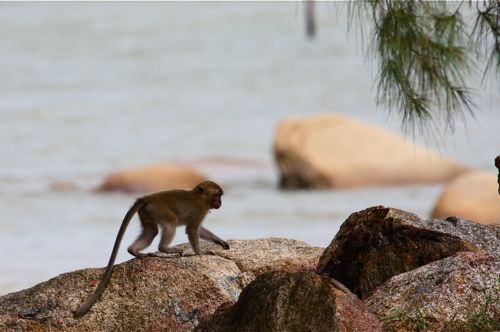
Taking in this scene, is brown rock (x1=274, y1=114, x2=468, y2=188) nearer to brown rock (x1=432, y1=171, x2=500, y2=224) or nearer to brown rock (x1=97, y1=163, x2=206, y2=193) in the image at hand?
brown rock (x1=97, y1=163, x2=206, y2=193)

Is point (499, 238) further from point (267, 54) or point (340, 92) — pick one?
point (267, 54)

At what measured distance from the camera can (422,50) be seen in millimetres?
6992

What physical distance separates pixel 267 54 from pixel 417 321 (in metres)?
30.2

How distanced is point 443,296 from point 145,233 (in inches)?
68.9

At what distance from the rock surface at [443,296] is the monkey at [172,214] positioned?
131cm

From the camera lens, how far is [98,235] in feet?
53.7

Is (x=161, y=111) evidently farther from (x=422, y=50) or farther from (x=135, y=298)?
(x=135, y=298)

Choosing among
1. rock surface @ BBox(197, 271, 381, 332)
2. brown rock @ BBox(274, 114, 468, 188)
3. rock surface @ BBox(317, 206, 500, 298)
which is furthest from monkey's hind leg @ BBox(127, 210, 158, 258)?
brown rock @ BBox(274, 114, 468, 188)

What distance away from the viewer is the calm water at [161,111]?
17156 millimetres

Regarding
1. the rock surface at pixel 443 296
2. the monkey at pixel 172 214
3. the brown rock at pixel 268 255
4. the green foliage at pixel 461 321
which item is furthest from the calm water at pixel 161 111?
the green foliage at pixel 461 321

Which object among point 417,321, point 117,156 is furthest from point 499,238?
point 117,156

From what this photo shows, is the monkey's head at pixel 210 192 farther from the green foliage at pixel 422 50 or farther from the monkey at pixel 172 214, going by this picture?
the green foliage at pixel 422 50

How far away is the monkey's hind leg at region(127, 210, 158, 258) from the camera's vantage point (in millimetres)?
6073

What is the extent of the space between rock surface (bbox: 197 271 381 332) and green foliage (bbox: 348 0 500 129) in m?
2.17
